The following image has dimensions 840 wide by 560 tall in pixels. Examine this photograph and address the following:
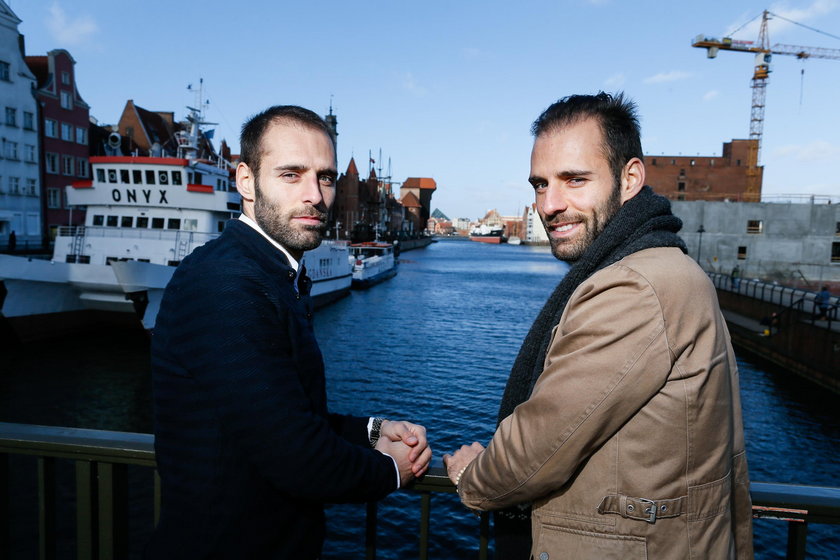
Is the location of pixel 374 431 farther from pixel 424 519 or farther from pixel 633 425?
pixel 633 425

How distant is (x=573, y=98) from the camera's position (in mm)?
1845

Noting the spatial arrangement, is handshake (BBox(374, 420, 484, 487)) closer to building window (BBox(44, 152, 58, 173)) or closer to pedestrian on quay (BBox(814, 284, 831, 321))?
pedestrian on quay (BBox(814, 284, 831, 321))

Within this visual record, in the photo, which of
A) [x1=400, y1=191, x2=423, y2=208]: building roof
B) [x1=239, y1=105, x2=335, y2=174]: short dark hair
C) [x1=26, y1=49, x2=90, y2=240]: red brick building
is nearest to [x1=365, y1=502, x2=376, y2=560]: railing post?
[x1=239, y1=105, x2=335, y2=174]: short dark hair

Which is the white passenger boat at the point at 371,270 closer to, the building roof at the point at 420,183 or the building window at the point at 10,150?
the building window at the point at 10,150

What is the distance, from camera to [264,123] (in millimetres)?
1845

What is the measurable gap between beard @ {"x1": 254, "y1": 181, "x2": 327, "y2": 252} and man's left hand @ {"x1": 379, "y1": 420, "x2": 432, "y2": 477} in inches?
29.1

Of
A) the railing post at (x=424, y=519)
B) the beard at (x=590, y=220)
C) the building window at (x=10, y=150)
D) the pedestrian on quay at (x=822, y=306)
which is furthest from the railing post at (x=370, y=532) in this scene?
the building window at (x=10, y=150)

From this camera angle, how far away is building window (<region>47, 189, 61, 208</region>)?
3419 cm

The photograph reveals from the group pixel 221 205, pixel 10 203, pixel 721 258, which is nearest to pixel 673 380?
pixel 221 205

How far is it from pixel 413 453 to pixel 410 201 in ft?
530

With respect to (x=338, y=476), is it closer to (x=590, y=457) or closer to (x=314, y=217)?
(x=590, y=457)

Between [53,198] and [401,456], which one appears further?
[53,198]

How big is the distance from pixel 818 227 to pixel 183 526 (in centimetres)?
4520

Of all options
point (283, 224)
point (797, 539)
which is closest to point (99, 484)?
point (283, 224)
